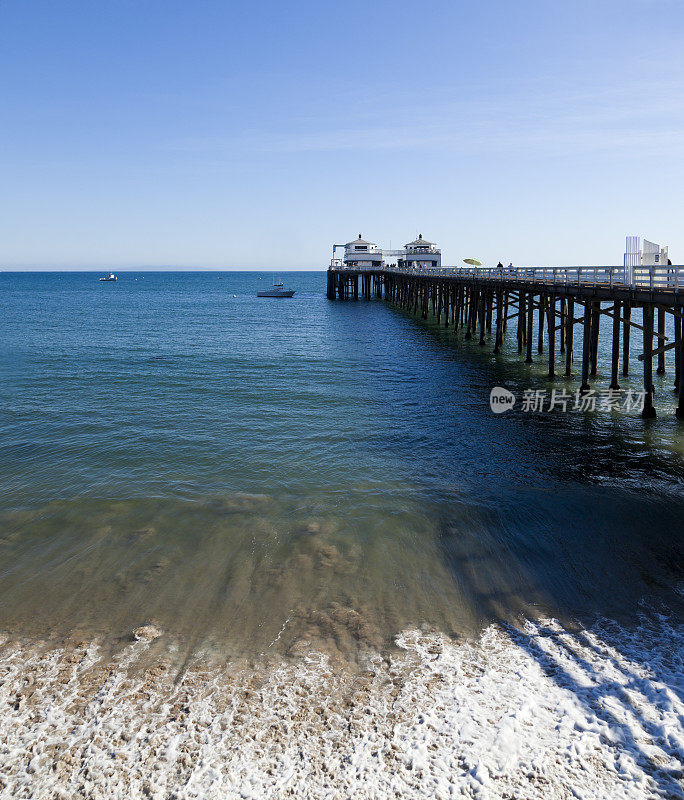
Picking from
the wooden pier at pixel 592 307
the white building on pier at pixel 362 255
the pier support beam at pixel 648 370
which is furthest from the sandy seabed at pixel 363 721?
the white building on pier at pixel 362 255

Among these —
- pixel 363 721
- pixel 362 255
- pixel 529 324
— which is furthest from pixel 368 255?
pixel 363 721

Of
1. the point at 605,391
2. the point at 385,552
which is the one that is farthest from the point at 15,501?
the point at 605,391

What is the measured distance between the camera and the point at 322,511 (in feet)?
35.5

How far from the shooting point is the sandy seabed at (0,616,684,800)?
518 cm

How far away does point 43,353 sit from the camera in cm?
3153

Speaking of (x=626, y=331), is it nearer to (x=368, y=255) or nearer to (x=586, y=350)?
(x=586, y=350)

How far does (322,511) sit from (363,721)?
203 inches

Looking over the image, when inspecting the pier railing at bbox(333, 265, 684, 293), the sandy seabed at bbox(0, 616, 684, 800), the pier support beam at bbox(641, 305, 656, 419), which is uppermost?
the pier railing at bbox(333, 265, 684, 293)

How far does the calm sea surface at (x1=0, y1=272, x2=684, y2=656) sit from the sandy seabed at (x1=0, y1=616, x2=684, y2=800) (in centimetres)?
58

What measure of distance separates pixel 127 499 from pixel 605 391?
16141 mm

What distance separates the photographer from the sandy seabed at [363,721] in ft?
17.0

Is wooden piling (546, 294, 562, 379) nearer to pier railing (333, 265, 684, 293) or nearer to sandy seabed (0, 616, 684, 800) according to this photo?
pier railing (333, 265, 684, 293)


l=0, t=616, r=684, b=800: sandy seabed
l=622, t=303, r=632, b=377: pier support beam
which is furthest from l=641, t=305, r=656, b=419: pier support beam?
l=0, t=616, r=684, b=800: sandy seabed

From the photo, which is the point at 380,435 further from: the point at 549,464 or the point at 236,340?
the point at 236,340
